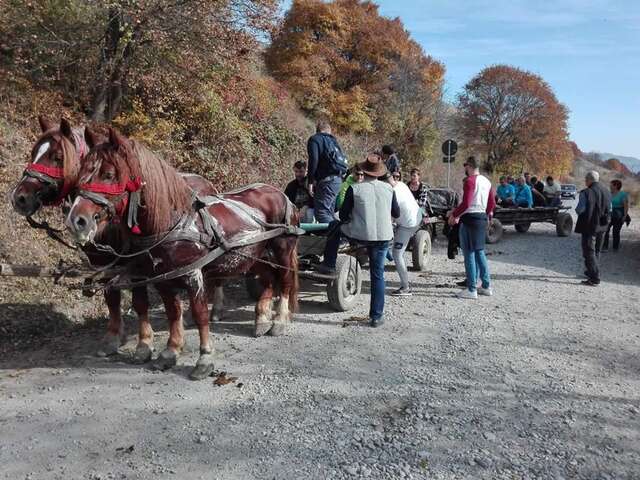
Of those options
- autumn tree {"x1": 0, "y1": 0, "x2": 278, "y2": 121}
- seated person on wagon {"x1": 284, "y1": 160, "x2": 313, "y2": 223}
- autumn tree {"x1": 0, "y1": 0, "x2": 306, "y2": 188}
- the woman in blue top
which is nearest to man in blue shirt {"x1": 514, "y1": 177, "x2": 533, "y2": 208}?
the woman in blue top

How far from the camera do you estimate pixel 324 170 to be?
7250mm

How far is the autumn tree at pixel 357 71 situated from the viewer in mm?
24125

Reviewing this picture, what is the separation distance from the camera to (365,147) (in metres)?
22.8

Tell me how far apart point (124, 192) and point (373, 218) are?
2.95 meters

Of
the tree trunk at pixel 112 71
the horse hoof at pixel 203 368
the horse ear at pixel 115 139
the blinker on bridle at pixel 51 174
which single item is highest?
the tree trunk at pixel 112 71

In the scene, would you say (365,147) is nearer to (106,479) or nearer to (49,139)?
(49,139)

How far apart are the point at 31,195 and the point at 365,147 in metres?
19.3

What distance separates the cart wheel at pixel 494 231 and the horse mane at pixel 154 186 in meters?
10.5

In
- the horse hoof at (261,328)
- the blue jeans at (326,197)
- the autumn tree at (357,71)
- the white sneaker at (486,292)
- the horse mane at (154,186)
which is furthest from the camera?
the autumn tree at (357,71)

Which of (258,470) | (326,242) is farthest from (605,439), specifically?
(326,242)

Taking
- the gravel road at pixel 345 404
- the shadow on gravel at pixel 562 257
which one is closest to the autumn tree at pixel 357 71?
the shadow on gravel at pixel 562 257

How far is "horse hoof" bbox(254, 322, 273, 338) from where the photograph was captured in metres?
5.88

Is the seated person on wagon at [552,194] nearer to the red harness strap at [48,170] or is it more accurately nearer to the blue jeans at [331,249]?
the blue jeans at [331,249]

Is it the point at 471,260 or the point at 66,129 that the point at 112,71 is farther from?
the point at 471,260
